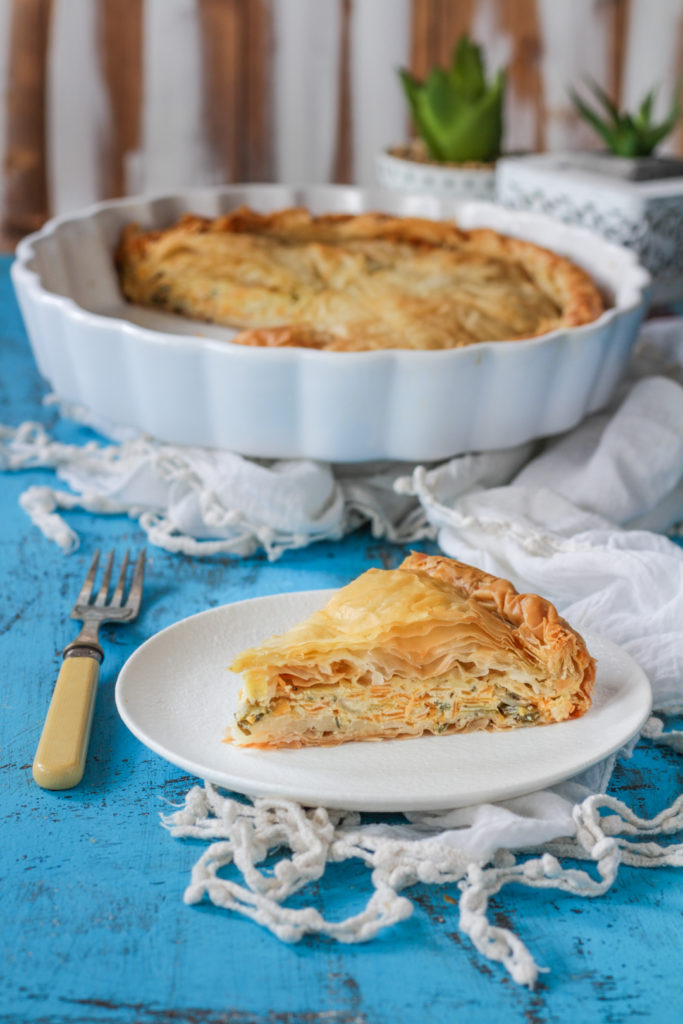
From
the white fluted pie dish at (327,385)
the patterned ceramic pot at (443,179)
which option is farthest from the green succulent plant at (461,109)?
the white fluted pie dish at (327,385)

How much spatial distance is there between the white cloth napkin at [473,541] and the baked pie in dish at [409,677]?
0.07 m

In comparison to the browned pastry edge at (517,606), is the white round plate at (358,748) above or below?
below

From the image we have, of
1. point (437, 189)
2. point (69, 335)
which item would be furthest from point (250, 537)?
point (437, 189)

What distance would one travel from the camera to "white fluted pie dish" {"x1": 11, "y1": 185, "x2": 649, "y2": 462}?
1.24 metres

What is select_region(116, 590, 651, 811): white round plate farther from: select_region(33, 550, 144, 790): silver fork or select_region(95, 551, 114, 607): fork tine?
select_region(95, 551, 114, 607): fork tine

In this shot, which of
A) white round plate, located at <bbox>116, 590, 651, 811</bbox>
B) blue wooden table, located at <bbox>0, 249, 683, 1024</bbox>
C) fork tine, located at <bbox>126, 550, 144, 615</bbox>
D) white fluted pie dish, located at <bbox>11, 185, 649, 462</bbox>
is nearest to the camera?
blue wooden table, located at <bbox>0, 249, 683, 1024</bbox>

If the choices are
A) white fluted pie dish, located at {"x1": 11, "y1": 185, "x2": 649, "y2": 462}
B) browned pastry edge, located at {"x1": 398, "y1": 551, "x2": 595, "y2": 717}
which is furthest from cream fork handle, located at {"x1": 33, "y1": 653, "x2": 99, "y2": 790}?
white fluted pie dish, located at {"x1": 11, "y1": 185, "x2": 649, "y2": 462}

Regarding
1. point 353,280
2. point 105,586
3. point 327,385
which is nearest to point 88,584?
point 105,586

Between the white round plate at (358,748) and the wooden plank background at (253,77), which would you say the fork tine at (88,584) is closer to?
the white round plate at (358,748)

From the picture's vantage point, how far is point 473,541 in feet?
4.10

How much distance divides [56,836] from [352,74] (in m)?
2.46

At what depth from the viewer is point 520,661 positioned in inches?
35.0

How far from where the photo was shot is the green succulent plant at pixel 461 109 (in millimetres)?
2232

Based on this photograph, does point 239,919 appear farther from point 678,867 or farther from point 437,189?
point 437,189
